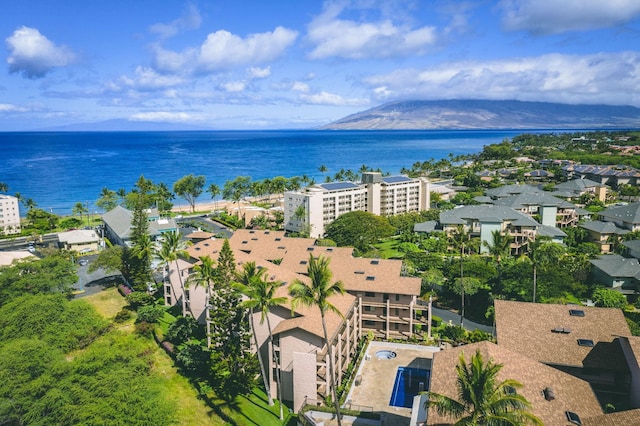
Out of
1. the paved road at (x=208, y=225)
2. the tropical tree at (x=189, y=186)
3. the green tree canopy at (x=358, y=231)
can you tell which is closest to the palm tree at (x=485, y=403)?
the green tree canopy at (x=358, y=231)

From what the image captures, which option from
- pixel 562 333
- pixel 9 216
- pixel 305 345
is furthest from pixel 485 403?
pixel 9 216

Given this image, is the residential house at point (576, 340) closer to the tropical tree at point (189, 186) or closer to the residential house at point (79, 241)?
the residential house at point (79, 241)

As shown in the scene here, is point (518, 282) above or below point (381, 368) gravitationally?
above

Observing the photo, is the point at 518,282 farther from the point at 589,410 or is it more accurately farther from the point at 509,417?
the point at 509,417

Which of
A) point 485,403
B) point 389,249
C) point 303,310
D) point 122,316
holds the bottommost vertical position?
point 122,316

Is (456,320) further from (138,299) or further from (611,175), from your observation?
(611,175)

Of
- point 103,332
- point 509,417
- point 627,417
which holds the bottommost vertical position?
point 103,332

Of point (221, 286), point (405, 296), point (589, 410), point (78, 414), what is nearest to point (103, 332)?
point (221, 286)
